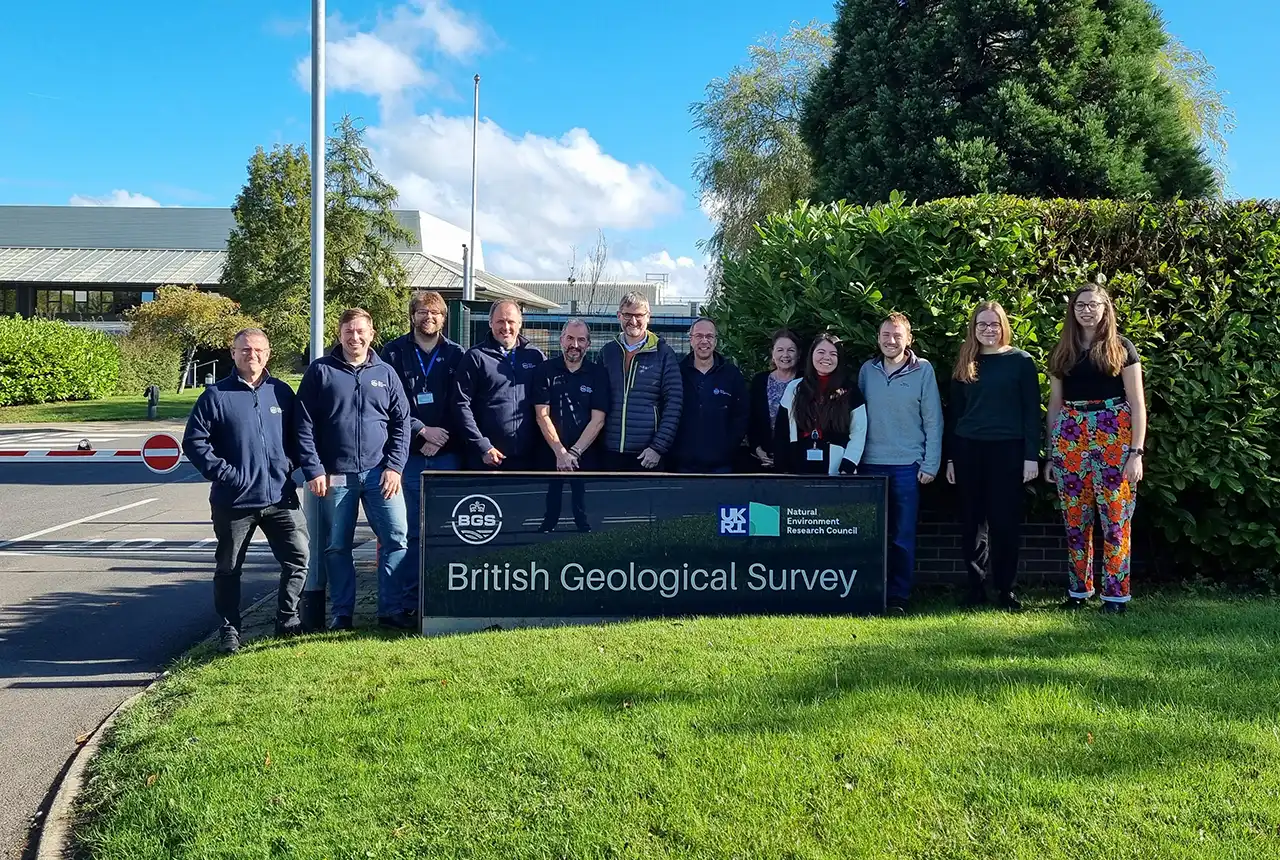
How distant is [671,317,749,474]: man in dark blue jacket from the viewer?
21.3 feet

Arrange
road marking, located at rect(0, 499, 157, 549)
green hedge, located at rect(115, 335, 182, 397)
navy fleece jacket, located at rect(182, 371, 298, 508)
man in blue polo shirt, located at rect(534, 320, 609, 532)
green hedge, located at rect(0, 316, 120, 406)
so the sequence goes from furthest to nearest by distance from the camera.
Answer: green hedge, located at rect(115, 335, 182, 397)
green hedge, located at rect(0, 316, 120, 406)
road marking, located at rect(0, 499, 157, 549)
man in blue polo shirt, located at rect(534, 320, 609, 532)
navy fleece jacket, located at rect(182, 371, 298, 508)

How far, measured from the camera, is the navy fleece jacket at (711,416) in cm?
650

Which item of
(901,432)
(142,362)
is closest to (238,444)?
(901,432)

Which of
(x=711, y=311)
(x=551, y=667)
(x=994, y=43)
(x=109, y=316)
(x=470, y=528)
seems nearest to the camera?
(x=551, y=667)

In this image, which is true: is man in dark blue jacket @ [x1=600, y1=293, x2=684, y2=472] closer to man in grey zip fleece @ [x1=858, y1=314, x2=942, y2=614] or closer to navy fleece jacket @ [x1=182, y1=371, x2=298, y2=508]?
man in grey zip fleece @ [x1=858, y1=314, x2=942, y2=614]

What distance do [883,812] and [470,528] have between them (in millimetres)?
3280

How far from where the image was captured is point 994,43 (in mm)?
10742

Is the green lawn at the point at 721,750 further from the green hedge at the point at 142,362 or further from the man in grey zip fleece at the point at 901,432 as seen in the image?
the green hedge at the point at 142,362

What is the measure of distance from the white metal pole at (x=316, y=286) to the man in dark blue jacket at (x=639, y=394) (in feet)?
6.52

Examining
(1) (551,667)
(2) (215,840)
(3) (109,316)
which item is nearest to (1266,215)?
(1) (551,667)

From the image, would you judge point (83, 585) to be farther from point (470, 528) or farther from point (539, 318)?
point (539, 318)

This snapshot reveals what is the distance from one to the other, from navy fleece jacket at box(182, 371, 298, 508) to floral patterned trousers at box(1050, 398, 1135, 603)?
4740 millimetres

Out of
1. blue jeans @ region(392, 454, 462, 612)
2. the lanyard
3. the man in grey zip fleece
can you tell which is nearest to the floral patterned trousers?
the man in grey zip fleece

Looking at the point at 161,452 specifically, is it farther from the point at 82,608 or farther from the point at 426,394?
the point at 426,394
